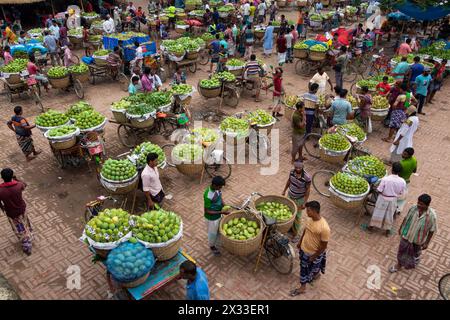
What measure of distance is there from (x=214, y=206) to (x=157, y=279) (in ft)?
4.92

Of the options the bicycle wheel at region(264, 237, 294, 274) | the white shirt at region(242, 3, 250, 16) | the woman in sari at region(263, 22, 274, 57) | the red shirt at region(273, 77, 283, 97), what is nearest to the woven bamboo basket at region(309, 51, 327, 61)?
the woman in sari at region(263, 22, 274, 57)

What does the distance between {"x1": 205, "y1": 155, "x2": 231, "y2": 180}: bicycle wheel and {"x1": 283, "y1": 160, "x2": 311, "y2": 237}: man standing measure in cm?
226

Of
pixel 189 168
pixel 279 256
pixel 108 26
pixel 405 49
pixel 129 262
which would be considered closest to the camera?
pixel 129 262

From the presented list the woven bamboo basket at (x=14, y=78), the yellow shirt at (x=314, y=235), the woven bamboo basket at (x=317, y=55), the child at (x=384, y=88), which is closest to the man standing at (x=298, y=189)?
the yellow shirt at (x=314, y=235)

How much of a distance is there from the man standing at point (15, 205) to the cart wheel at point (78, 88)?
7.25 meters

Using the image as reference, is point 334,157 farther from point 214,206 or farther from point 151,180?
point 151,180

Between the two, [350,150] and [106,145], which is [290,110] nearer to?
[350,150]

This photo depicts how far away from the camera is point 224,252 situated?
6.59m

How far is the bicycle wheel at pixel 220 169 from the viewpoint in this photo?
866cm

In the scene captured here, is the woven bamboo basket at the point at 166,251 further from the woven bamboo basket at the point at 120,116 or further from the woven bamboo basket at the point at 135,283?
the woven bamboo basket at the point at 120,116

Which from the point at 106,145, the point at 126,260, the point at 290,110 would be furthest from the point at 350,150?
the point at 106,145

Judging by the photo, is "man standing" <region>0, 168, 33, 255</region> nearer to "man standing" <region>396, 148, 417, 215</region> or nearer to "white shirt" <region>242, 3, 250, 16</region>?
"man standing" <region>396, 148, 417, 215</region>

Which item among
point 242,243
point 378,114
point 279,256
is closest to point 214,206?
point 242,243

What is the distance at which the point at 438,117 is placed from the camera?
1210 cm
